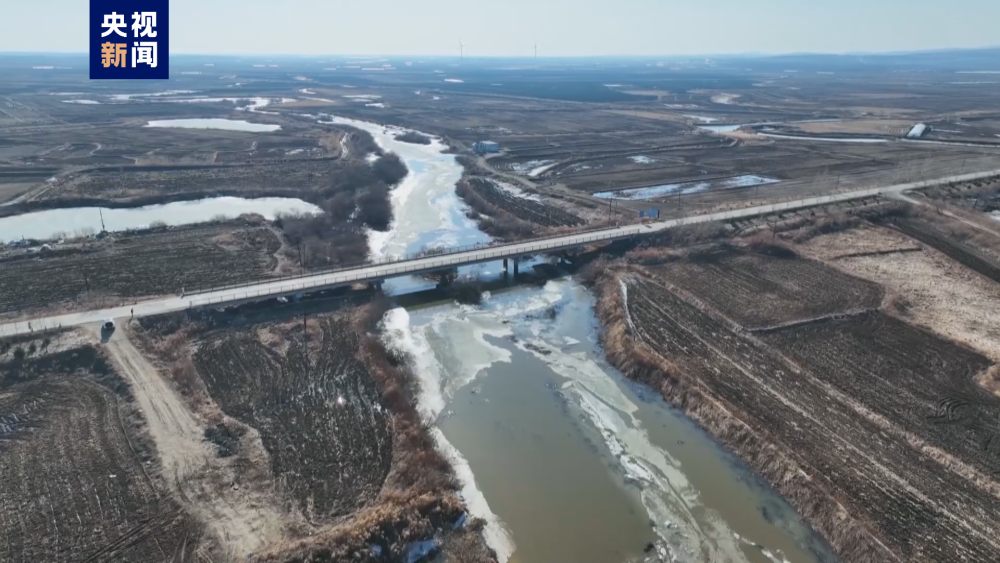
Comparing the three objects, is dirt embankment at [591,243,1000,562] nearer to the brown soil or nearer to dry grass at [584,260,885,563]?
dry grass at [584,260,885,563]

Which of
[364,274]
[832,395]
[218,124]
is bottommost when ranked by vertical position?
[832,395]

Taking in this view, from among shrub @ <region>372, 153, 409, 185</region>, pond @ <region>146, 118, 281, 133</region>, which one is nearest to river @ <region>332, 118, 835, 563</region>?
shrub @ <region>372, 153, 409, 185</region>

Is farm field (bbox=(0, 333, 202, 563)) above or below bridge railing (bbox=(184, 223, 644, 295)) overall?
below

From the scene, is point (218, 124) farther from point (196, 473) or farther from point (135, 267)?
point (196, 473)

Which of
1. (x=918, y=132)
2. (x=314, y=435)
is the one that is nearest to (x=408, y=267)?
(x=314, y=435)

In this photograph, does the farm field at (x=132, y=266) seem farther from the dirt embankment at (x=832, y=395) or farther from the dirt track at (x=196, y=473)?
the dirt embankment at (x=832, y=395)

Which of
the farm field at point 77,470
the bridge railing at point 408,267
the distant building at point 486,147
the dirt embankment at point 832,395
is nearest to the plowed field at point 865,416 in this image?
the dirt embankment at point 832,395

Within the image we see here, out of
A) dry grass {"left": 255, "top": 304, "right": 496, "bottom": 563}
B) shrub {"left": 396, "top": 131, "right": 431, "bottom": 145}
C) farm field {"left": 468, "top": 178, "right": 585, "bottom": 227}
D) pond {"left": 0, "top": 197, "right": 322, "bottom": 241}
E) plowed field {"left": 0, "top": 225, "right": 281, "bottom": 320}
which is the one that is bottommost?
dry grass {"left": 255, "top": 304, "right": 496, "bottom": 563}
